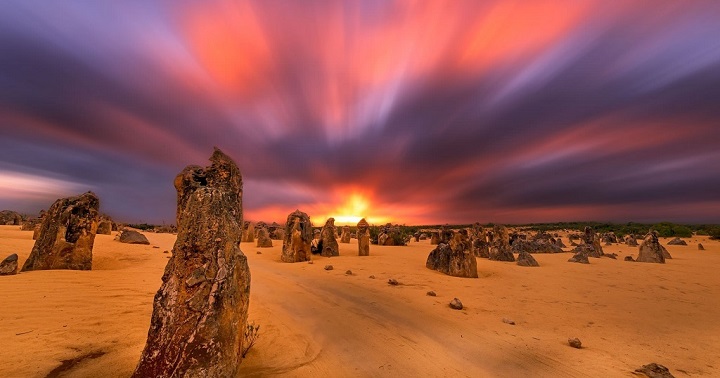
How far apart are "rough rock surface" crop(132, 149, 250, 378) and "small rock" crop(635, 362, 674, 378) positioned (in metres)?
6.41

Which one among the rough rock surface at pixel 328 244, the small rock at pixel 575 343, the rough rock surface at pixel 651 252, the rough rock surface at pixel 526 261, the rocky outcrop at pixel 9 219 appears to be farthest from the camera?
the rocky outcrop at pixel 9 219

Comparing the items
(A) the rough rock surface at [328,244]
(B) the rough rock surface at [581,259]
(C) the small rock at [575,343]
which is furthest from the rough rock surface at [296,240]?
(B) the rough rock surface at [581,259]

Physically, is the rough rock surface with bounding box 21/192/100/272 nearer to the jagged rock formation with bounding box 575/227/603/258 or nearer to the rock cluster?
the jagged rock formation with bounding box 575/227/603/258

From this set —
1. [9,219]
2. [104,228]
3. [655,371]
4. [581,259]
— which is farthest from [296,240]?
[9,219]

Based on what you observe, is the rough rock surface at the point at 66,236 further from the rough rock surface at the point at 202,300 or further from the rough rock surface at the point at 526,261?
the rough rock surface at the point at 526,261

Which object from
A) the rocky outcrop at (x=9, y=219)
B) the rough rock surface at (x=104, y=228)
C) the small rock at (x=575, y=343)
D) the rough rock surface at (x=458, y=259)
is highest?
the rocky outcrop at (x=9, y=219)

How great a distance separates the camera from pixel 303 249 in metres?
17.7

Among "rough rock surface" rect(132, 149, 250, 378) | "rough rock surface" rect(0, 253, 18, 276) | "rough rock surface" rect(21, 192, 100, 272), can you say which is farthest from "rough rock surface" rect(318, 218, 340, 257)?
"rough rock surface" rect(132, 149, 250, 378)

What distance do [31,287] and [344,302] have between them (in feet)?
26.8

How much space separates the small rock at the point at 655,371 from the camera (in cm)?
458

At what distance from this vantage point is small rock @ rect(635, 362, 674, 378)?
4.58m

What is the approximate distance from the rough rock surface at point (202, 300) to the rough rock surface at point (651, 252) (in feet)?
79.3

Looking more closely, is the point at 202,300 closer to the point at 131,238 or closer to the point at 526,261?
the point at 526,261

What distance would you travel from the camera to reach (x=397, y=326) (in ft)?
21.4
